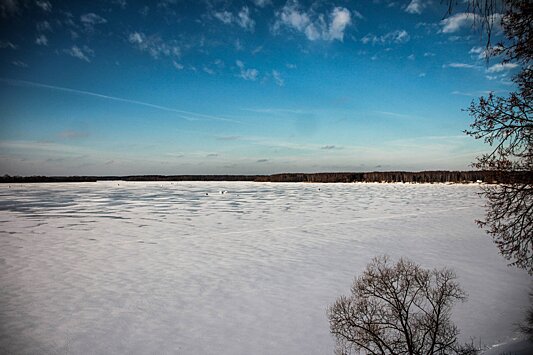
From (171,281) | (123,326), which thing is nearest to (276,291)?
(171,281)

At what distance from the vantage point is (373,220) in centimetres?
1880

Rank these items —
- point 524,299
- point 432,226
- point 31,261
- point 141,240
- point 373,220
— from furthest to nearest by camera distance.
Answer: point 373,220 → point 432,226 → point 141,240 → point 31,261 → point 524,299

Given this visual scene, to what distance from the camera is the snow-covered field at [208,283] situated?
19.2 feet

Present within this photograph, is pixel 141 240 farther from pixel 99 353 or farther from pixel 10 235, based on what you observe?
pixel 99 353

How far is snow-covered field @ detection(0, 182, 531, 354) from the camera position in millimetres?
5855

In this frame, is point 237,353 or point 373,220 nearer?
point 237,353

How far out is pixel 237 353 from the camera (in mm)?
5453

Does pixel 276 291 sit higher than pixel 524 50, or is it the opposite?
pixel 524 50

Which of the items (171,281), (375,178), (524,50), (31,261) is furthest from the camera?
(375,178)

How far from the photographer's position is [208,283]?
8.48 m

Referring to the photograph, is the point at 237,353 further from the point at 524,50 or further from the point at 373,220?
the point at 373,220

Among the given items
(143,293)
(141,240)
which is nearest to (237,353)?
(143,293)

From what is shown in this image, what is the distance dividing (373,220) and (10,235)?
16369mm

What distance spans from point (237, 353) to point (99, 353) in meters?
2.06
